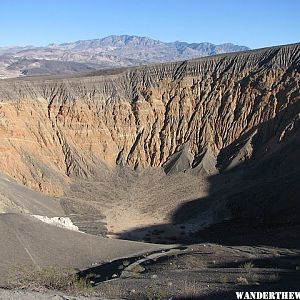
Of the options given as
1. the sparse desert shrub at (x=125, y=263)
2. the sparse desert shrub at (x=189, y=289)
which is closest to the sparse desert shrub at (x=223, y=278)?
the sparse desert shrub at (x=189, y=289)

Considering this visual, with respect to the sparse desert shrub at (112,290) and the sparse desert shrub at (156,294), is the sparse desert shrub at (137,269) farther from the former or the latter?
the sparse desert shrub at (156,294)

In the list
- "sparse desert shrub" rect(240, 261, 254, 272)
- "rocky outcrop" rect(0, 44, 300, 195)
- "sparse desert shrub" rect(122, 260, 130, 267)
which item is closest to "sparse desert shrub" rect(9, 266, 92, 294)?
"sparse desert shrub" rect(122, 260, 130, 267)

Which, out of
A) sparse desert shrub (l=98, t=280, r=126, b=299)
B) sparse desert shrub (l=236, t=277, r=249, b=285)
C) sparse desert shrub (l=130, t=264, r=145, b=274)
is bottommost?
sparse desert shrub (l=130, t=264, r=145, b=274)

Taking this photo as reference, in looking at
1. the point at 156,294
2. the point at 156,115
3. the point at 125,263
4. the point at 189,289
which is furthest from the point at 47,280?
the point at 156,115

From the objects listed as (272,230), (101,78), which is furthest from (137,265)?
(101,78)

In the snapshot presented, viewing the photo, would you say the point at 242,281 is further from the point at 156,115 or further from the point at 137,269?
the point at 156,115

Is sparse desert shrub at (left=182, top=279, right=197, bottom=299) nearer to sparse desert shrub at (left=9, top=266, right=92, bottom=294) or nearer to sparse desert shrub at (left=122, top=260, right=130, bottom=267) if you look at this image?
sparse desert shrub at (left=9, top=266, right=92, bottom=294)

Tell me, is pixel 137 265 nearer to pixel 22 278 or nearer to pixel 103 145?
pixel 22 278
